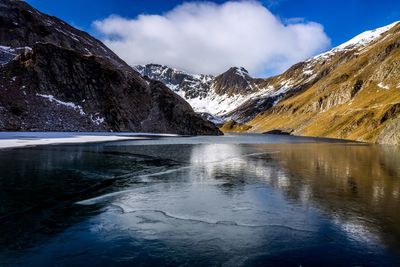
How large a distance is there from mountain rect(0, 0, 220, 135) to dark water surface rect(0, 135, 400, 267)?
102545 millimetres

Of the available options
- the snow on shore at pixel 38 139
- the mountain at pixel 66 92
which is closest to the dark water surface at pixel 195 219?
the snow on shore at pixel 38 139

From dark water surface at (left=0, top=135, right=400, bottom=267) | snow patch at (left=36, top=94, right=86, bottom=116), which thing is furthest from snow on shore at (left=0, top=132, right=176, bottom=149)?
dark water surface at (left=0, top=135, right=400, bottom=267)

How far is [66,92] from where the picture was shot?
149375 millimetres

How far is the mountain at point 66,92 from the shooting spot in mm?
129625

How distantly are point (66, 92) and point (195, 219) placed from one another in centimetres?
14249

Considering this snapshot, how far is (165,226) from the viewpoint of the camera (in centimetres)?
1800

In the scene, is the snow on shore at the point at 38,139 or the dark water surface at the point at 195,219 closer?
the dark water surface at the point at 195,219

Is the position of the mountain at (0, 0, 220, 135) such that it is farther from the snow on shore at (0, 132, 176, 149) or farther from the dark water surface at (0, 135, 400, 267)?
the dark water surface at (0, 135, 400, 267)

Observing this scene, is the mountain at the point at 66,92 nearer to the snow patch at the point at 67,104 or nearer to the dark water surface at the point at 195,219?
the snow patch at the point at 67,104

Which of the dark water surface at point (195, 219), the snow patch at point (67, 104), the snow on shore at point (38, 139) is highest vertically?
the snow patch at point (67, 104)

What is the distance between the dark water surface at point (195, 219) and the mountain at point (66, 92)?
102545 millimetres

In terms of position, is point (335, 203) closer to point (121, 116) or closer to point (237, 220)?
point (237, 220)

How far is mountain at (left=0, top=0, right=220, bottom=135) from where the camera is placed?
12962cm

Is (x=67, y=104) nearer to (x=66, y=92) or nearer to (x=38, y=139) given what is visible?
(x=66, y=92)
